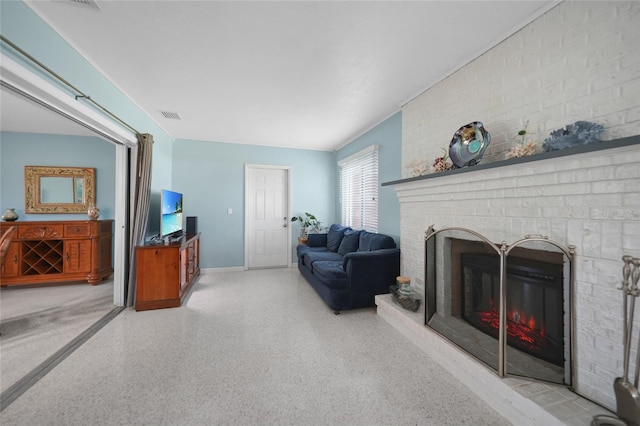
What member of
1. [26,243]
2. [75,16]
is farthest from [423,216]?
[26,243]

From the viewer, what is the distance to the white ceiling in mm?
1548

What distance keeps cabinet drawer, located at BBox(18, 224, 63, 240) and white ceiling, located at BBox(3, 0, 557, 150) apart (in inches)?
93.7

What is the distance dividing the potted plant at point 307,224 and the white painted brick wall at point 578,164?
3.15 meters

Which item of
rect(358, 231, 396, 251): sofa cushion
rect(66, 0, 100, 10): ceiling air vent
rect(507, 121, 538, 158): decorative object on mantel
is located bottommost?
rect(358, 231, 396, 251): sofa cushion

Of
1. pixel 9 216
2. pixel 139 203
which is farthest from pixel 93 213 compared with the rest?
pixel 139 203

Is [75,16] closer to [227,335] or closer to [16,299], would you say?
[227,335]

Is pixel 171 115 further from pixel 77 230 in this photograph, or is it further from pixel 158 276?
pixel 77 230

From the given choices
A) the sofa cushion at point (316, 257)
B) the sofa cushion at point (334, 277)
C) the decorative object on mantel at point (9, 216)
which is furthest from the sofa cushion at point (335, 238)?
the decorative object on mantel at point (9, 216)

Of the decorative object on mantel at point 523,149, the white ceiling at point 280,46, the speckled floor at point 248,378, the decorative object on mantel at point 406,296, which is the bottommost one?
the speckled floor at point 248,378

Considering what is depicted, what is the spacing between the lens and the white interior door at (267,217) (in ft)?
15.4

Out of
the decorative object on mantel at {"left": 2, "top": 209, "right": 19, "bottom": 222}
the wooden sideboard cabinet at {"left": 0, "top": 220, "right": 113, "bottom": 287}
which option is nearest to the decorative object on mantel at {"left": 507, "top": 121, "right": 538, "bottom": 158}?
the wooden sideboard cabinet at {"left": 0, "top": 220, "right": 113, "bottom": 287}

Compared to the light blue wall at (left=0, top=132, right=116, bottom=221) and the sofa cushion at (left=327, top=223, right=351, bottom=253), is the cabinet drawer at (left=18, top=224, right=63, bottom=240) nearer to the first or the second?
the light blue wall at (left=0, top=132, right=116, bottom=221)

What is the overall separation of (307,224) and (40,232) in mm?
4115

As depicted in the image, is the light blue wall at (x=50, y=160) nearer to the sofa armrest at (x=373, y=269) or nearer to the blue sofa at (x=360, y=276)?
the blue sofa at (x=360, y=276)
